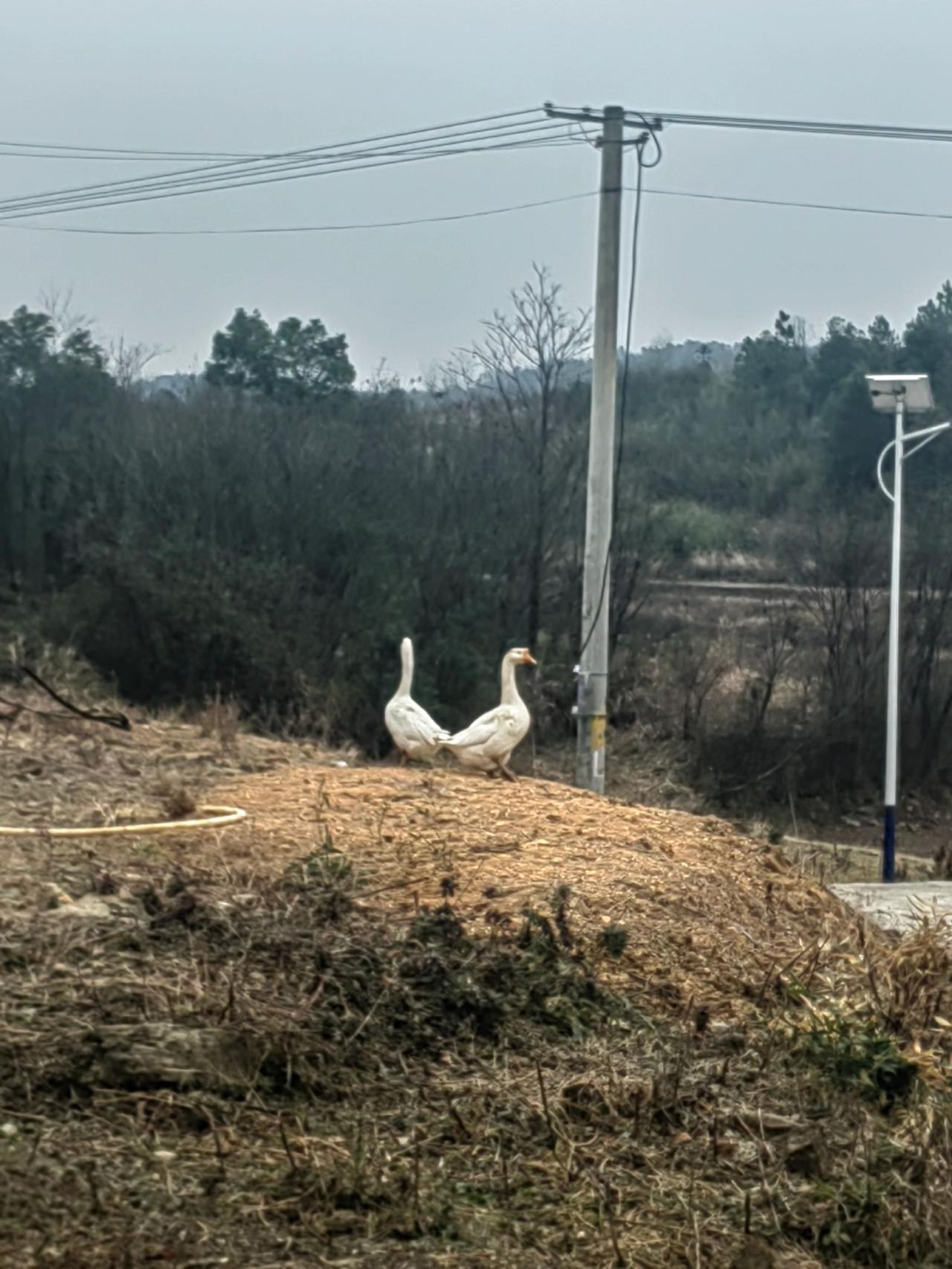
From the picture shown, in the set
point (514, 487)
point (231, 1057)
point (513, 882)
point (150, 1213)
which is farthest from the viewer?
point (514, 487)

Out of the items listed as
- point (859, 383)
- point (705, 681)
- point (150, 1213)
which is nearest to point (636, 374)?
point (859, 383)

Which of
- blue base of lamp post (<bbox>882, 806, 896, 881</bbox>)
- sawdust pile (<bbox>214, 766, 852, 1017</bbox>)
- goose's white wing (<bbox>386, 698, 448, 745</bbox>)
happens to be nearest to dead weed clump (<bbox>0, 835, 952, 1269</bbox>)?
sawdust pile (<bbox>214, 766, 852, 1017</bbox>)

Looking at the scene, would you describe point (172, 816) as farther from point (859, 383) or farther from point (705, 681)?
point (859, 383)

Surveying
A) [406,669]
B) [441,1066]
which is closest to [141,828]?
[441,1066]

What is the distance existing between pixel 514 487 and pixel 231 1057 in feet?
112

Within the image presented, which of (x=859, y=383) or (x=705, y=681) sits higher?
→ (x=859, y=383)

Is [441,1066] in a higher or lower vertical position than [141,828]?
lower

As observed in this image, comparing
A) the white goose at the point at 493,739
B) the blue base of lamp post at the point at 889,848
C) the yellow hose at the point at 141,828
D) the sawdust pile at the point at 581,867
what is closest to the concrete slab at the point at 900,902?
the sawdust pile at the point at 581,867

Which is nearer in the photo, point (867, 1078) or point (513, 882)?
point (867, 1078)

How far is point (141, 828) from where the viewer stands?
836 centimetres

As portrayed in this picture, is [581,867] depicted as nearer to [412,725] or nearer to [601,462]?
[412,725]

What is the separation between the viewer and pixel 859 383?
64375 millimetres

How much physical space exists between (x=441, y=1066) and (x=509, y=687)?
6.86 metres

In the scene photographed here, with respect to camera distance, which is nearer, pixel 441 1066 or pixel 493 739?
pixel 441 1066
